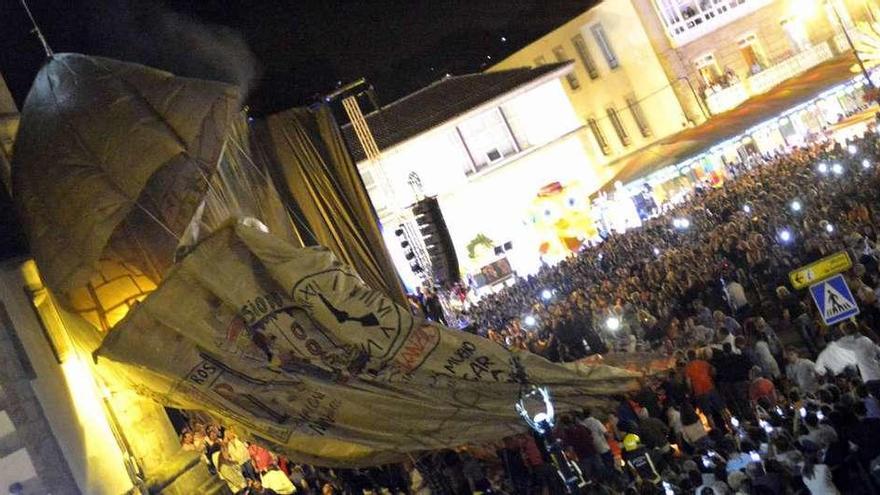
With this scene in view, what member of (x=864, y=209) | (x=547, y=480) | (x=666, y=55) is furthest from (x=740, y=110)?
(x=547, y=480)

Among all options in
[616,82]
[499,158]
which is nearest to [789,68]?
Result: [616,82]

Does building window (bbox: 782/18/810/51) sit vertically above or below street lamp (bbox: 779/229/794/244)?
above

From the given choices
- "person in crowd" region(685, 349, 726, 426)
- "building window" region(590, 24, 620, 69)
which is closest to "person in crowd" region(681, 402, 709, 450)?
"person in crowd" region(685, 349, 726, 426)

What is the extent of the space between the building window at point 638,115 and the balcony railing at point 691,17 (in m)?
3.40

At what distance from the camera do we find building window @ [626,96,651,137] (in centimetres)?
4709

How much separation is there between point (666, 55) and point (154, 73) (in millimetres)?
34449

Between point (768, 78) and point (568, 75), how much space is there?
33.3 feet

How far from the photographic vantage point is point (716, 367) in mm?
13859

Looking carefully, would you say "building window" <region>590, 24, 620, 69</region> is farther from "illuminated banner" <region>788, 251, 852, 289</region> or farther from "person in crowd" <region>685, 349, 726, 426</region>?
"illuminated banner" <region>788, 251, 852, 289</region>

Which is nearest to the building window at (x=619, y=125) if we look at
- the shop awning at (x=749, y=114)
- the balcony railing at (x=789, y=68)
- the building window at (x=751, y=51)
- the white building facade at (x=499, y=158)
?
the white building facade at (x=499, y=158)

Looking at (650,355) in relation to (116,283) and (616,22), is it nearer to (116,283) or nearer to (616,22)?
(116,283)

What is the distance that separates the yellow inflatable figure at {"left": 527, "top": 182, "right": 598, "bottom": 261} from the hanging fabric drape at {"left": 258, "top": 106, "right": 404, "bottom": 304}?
22.5m

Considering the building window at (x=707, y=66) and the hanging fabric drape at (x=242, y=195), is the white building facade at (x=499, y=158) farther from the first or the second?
the hanging fabric drape at (x=242, y=195)

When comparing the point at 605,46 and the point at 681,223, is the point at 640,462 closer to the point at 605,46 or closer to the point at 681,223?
the point at 681,223
